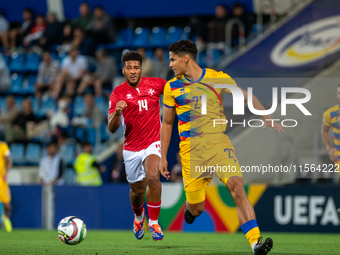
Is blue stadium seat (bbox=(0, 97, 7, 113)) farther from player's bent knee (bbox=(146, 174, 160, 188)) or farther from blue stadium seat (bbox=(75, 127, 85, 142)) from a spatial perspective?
player's bent knee (bbox=(146, 174, 160, 188))

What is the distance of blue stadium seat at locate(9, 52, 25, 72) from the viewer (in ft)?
55.4

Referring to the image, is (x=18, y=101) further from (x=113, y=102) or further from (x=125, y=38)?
(x=113, y=102)

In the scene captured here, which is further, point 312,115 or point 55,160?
point 55,160

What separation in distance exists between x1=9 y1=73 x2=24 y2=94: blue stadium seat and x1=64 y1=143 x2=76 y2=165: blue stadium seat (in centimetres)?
373

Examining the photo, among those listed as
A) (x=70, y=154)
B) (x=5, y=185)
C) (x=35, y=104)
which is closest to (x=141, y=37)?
(x=35, y=104)

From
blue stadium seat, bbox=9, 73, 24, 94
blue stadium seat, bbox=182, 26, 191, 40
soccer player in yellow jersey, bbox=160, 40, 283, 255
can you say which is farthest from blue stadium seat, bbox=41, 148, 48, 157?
soccer player in yellow jersey, bbox=160, 40, 283, 255

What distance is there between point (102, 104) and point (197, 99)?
8.09 metres

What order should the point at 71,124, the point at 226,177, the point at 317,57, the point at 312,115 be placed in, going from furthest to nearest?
the point at 71,124
the point at 317,57
the point at 312,115
the point at 226,177

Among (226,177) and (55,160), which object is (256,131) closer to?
(55,160)

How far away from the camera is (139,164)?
7430mm

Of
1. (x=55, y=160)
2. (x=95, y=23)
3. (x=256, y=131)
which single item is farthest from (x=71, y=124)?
(x=256, y=131)

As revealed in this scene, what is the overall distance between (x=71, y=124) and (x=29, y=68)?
3.92 metres

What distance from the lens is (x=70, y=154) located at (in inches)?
522

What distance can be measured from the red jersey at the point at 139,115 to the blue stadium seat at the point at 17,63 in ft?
33.7
